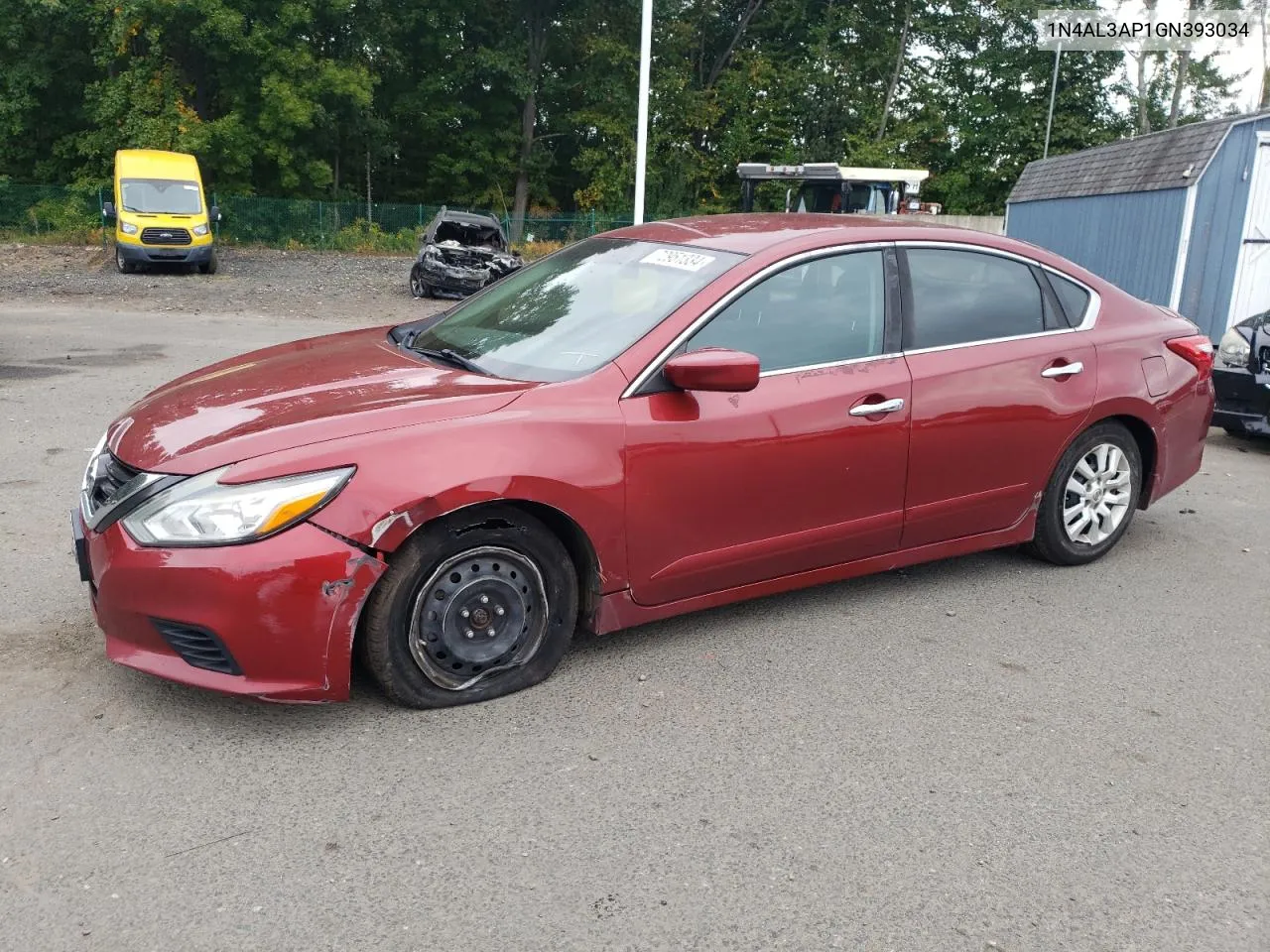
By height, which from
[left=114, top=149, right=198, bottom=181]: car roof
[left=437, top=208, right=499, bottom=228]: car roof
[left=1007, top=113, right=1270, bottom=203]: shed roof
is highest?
[left=1007, top=113, right=1270, bottom=203]: shed roof

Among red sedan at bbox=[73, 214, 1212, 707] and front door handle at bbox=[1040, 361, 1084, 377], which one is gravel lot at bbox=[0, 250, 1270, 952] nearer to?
red sedan at bbox=[73, 214, 1212, 707]

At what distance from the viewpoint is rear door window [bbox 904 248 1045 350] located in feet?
15.2

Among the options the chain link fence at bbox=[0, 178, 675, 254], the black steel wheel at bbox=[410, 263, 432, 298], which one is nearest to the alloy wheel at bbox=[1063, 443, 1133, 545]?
the black steel wheel at bbox=[410, 263, 432, 298]

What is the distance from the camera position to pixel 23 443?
288 inches

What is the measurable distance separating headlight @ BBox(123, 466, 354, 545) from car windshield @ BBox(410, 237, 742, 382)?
97 cm

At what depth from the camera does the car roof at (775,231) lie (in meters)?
4.46

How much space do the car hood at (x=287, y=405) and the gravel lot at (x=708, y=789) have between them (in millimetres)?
842

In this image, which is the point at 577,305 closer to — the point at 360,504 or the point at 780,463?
the point at 780,463

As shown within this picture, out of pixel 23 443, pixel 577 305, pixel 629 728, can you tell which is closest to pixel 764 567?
pixel 629 728

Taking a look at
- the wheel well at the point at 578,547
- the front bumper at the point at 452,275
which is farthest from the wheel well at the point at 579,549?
the front bumper at the point at 452,275

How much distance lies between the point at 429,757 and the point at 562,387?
1288 millimetres

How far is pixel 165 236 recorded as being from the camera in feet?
76.0

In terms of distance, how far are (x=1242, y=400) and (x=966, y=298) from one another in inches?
190

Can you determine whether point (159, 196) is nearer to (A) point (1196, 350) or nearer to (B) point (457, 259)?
(B) point (457, 259)
